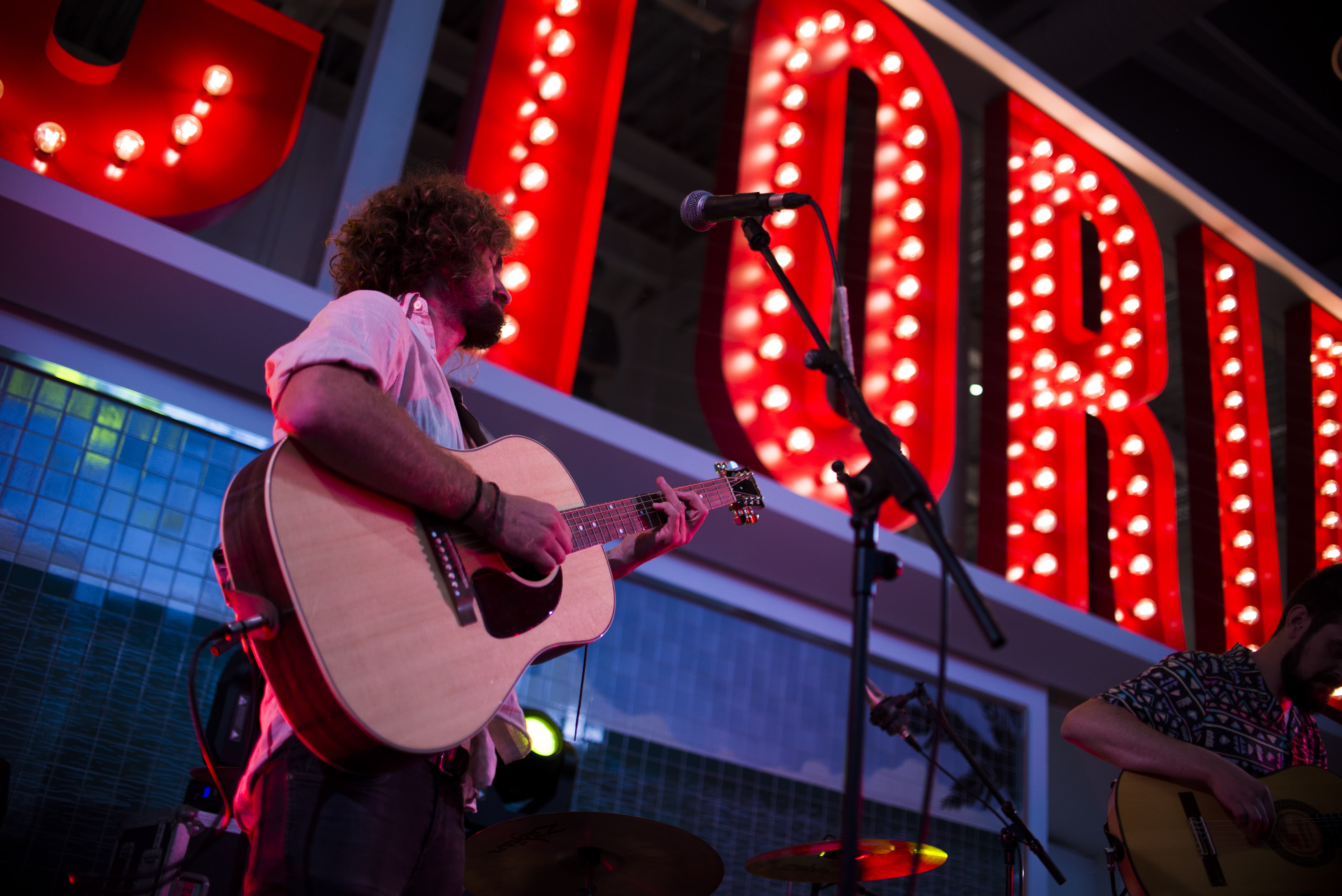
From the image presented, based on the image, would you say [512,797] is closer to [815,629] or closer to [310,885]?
[815,629]

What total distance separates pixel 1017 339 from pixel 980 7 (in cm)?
320

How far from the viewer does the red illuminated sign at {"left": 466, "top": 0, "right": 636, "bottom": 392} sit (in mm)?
3922

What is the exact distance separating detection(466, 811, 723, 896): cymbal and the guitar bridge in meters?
1.07

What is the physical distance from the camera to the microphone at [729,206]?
232 centimetres

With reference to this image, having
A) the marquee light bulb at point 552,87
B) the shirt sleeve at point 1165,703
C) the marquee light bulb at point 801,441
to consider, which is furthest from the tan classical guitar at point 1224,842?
the marquee light bulb at point 552,87

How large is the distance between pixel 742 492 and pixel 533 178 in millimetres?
1902

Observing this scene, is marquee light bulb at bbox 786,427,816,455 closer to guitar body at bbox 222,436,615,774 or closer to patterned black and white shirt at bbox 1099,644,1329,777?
patterned black and white shirt at bbox 1099,644,1329,777

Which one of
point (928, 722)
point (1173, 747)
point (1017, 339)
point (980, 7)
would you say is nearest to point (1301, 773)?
point (1173, 747)

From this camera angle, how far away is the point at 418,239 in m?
2.22

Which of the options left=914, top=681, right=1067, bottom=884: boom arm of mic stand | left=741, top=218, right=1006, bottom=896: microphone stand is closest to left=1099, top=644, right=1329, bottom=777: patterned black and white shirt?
left=914, top=681, right=1067, bottom=884: boom arm of mic stand

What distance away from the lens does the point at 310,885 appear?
1493mm

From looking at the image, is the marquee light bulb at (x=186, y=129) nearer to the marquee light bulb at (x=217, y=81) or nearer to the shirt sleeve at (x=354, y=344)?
the marquee light bulb at (x=217, y=81)

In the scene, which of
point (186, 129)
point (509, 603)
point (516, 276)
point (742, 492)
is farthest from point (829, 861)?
point (186, 129)

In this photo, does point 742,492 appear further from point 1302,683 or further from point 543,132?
point 543,132
